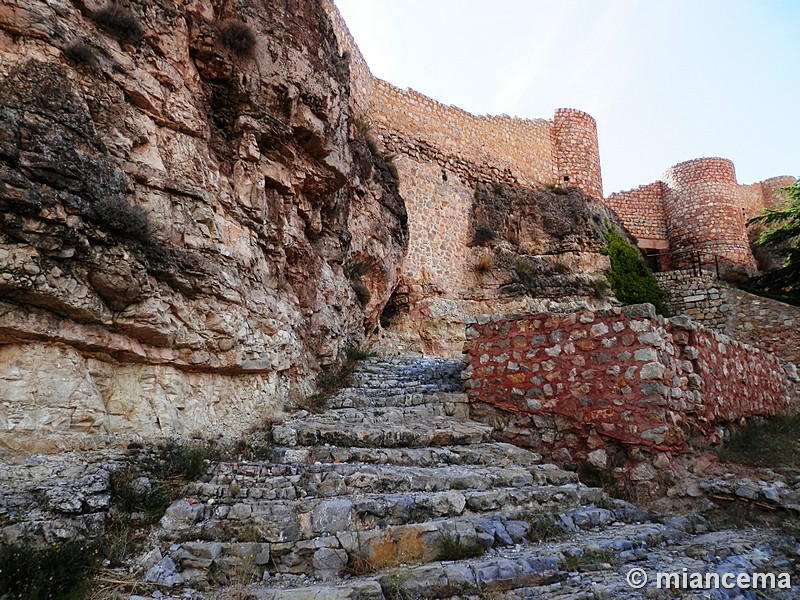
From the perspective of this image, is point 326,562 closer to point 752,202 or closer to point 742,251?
point 742,251

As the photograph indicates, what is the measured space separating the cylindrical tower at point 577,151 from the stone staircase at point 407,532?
1721cm

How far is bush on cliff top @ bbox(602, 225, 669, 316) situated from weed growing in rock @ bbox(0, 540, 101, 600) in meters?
17.1

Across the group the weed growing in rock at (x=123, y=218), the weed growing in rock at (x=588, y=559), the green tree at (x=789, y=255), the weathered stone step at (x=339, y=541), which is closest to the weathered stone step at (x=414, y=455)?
the weathered stone step at (x=339, y=541)

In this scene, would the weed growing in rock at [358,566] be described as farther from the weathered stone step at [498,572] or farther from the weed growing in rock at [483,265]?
the weed growing in rock at [483,265]

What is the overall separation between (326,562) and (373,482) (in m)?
1.15

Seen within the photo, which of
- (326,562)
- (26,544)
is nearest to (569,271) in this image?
(326,562)

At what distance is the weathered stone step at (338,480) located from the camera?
4.58m

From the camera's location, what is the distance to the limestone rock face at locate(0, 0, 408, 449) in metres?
4.39

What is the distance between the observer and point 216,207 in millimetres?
6805

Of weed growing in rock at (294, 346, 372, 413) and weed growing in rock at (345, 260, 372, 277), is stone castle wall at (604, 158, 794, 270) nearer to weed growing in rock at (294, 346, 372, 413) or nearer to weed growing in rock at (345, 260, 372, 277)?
weed growing in rock at (345, 260, 372, 277)

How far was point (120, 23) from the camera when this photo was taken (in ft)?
20.1

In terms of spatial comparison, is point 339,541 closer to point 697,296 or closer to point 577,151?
point 697,296

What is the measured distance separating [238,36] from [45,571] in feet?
23.4

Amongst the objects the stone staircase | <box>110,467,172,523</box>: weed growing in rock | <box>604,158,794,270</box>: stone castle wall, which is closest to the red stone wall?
the stone staircase
